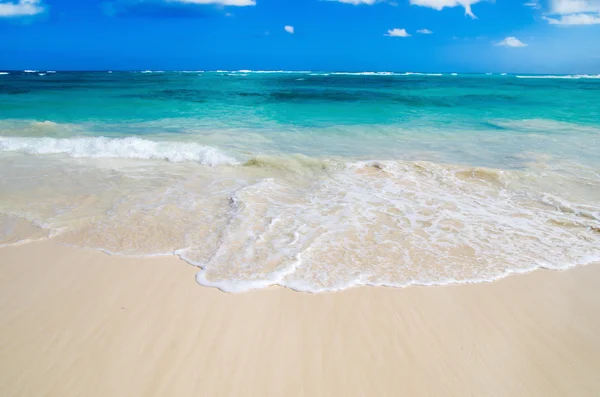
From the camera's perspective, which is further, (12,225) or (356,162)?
(356,162)

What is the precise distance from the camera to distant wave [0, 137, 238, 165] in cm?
882

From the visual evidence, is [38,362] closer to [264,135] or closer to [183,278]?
[183,278]

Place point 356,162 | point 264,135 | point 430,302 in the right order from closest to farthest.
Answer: point 430,302, point 356,162, point 264,135

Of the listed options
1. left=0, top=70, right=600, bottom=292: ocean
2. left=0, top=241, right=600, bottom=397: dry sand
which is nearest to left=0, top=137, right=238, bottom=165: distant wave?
left=0, top=70, right=600, bottom=292: ocean

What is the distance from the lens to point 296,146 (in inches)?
424

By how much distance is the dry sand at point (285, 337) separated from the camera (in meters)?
2.63

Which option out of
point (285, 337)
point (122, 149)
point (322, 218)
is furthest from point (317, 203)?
point (122, 149)

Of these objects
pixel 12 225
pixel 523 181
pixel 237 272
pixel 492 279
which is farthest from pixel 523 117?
pixel 12 225

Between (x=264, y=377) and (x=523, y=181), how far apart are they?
6770 millimetres

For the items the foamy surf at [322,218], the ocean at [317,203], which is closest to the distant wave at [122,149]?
the ocean at [317,203]

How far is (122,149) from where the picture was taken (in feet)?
30.9

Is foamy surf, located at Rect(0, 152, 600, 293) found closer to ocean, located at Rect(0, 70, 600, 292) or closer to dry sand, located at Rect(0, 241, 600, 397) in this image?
ocean, located at Rect(0, 70, 600, 292)

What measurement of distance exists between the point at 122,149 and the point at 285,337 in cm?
800

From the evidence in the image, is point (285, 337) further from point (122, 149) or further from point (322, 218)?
point (122, 149)
